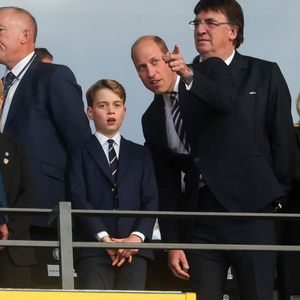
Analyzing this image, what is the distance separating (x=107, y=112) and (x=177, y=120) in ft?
1.72

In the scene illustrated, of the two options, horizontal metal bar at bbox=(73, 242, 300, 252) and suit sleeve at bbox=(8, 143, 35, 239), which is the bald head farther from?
horizontal metal bar at bbox=(73, 242, 300, 252)

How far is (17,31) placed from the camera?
24.8 ft

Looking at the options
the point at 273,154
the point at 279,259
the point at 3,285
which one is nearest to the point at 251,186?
the point at 273,154

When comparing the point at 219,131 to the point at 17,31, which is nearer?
the point at 219,131

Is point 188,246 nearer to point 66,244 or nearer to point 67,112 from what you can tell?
point 66,244

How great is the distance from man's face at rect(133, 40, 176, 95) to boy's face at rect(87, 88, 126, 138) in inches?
11.3

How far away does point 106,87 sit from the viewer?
291 inches

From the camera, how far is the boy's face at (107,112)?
728 centimetres

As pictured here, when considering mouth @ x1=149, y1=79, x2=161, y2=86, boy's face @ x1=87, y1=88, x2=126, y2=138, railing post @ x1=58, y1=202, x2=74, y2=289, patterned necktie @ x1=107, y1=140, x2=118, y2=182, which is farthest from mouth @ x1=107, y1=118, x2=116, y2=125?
railing post @ x1=58, y1=202, x2=74, y2=289

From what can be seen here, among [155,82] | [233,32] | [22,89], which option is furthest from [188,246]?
[22,89]

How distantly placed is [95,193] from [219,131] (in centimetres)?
78

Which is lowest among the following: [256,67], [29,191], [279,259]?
[279,259]

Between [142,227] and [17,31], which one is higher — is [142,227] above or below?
below

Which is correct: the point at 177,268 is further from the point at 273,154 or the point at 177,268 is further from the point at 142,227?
the point at 273,154
